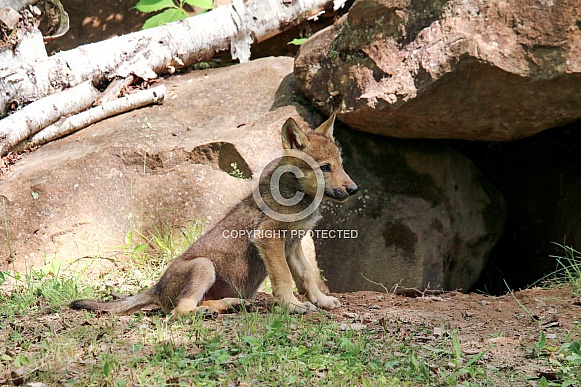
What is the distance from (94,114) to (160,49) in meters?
1.31

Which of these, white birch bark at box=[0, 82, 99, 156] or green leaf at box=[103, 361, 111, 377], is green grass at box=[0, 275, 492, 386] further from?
white birch bark at box=[0, 82, 99, 156]

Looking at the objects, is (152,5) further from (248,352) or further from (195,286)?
(248,352)

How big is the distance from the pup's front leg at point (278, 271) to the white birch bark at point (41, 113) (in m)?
3.70

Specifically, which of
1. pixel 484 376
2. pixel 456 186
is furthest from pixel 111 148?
pixel 484 376

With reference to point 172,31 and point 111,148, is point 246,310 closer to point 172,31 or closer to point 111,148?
point 111,148

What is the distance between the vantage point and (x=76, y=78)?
27.1ft

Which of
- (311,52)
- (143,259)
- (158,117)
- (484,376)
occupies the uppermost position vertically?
(311,52)

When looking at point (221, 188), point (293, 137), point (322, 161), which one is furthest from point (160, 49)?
point (322, 161)

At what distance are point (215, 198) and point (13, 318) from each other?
8.69ft

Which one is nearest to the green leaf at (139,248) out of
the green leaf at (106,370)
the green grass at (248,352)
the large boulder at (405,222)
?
the green grass at (248,352)

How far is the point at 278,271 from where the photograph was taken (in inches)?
211

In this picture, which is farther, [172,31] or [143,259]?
[172,31]

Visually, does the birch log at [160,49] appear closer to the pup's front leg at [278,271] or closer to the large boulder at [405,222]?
the large boulder at [405,222]

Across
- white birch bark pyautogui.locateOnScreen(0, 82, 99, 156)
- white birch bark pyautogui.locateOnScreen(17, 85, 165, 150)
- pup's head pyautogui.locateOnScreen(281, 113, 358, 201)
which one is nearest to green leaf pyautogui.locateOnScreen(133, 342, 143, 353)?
pup's head pyautogui.locateOnScreen(281, 113, 358, 201)
